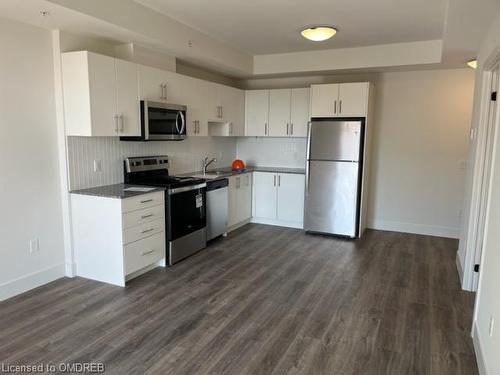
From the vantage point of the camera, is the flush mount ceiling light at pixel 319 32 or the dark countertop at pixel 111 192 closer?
the dark countertop at pixel 111 192

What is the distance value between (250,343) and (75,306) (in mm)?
1537

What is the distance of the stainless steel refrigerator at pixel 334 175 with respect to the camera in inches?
196

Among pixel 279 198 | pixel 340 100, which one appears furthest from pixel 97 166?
pixel 340 100

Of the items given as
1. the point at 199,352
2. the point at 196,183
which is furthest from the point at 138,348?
the point at 196,183

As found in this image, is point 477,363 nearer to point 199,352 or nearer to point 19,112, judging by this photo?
point 199,352

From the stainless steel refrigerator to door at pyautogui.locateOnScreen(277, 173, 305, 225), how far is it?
27cm

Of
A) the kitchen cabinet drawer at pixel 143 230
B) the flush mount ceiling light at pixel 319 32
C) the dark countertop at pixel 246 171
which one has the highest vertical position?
the flush mount ceiling light at pixel 319 32

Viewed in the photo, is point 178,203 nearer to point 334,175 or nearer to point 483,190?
point 334,175

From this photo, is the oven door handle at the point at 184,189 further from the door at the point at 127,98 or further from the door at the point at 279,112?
the door at the point at 279,112

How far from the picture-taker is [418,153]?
541 cm

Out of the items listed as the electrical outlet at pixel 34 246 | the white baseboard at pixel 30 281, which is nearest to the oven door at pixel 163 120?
the electrical outlet at pixel 34 246

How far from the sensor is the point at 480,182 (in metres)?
3.44

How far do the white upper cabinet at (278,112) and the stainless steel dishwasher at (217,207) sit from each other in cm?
132

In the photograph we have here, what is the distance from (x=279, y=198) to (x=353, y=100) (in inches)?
70.6
